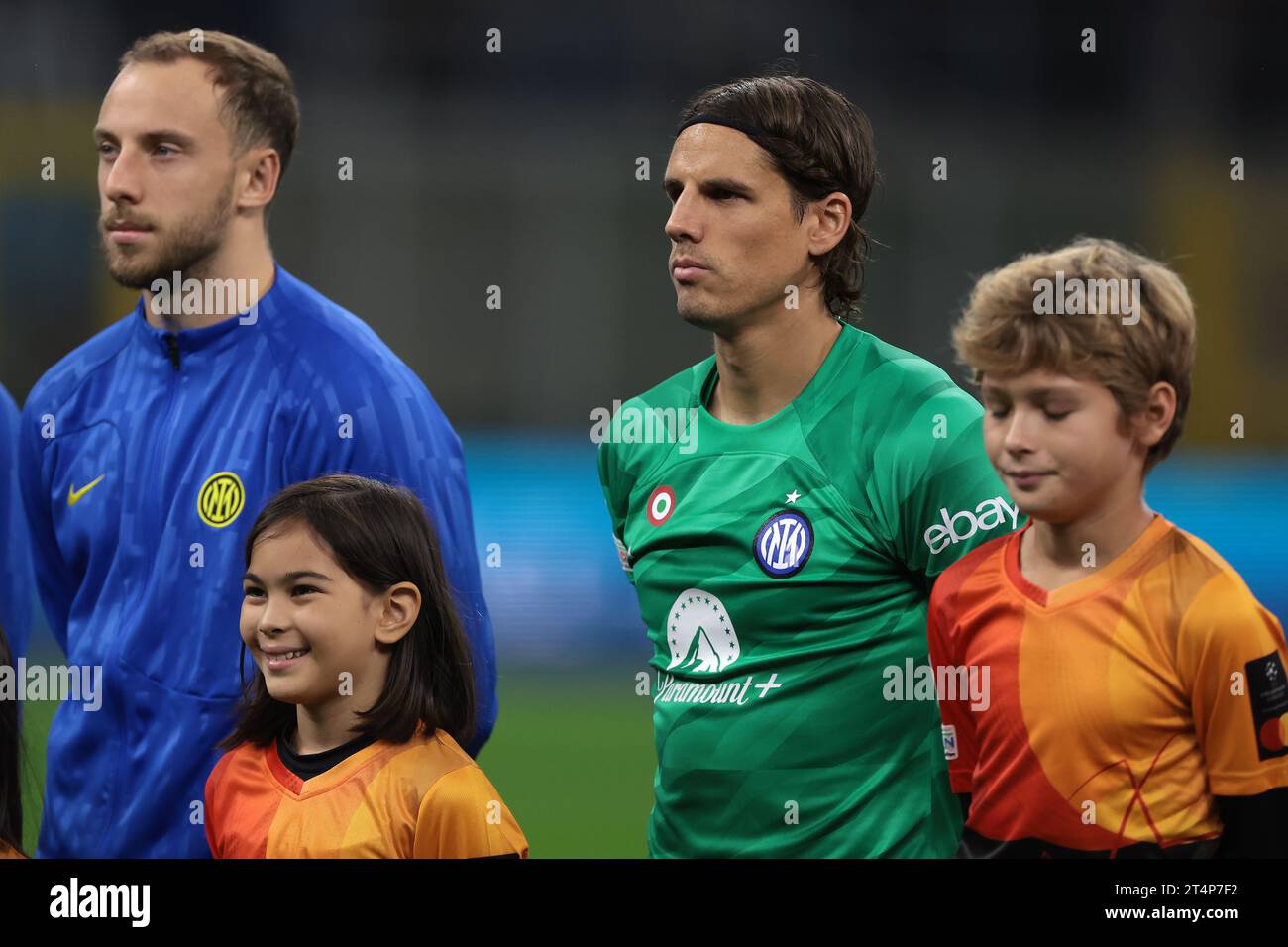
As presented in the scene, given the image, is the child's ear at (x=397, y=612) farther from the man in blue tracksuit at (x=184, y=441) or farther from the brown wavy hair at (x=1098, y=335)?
the brown wavy hair at (x=1098, y=335)

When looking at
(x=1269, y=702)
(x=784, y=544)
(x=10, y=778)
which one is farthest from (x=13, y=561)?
(x=1269, y=702)

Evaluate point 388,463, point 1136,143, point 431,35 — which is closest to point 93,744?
point 388,463

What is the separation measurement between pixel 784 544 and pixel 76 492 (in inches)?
58.9

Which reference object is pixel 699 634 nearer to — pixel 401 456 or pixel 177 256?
pixel 401 456

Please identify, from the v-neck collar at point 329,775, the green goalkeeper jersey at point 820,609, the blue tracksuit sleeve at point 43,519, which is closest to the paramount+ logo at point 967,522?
the green goalkeeper jersey at point 820,609

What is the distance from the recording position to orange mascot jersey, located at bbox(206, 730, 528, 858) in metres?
2.81

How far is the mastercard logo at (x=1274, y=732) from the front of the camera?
8.19 feet

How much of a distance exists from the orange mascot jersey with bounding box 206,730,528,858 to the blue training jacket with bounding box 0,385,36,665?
872 mm

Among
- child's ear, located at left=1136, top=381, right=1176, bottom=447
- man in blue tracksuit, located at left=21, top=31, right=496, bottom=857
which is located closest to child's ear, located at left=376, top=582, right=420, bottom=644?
man in blue tracksuit, located at left=21, top=31, right=496, bottom=857

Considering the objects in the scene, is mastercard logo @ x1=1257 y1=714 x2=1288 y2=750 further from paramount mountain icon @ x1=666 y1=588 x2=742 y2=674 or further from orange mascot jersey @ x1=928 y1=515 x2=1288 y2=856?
paramount mountain icon @ x1=666 y1=588 x2=742 y2=674

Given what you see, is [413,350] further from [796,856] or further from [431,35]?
[796,856]

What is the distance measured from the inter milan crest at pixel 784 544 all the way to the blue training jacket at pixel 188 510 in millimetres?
591

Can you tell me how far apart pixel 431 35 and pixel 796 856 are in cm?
420

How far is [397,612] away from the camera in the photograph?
289 centimetres
